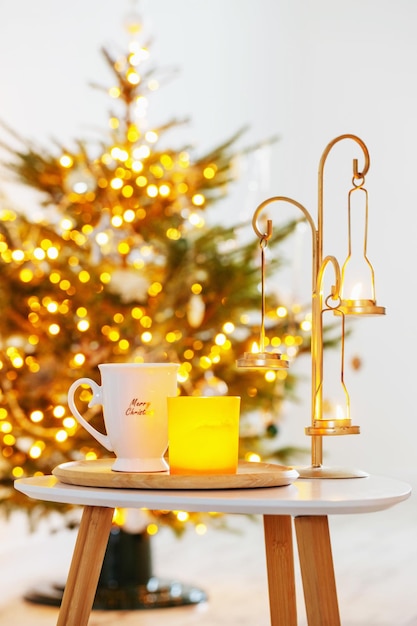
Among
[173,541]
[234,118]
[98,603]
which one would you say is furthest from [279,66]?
[98,603]

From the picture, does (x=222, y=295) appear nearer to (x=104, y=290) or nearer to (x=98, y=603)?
(x=104, y=290)

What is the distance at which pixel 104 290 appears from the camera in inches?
89.8

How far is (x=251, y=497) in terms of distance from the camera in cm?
79

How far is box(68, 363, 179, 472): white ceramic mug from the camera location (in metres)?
0.92

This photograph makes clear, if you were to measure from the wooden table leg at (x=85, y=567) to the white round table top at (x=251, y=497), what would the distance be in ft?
0.17

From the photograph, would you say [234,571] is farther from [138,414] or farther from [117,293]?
[138,414]

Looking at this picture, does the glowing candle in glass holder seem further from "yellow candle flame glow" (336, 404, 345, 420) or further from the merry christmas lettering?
"yellow candle flame glow" (336, 404, 345, 420)

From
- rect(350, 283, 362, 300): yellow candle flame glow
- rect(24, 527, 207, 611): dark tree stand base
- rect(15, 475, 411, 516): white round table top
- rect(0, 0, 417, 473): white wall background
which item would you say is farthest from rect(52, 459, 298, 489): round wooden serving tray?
rect(0, 0, 417, 473): white wall background

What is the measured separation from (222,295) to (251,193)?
2.06 meters

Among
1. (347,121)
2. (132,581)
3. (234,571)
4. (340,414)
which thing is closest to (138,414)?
(340,414)

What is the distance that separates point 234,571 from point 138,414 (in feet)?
6.78

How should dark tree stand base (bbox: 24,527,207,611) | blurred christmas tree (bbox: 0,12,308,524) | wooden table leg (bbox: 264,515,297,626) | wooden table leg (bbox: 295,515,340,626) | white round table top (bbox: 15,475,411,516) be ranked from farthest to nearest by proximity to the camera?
dark tree stand base (bbox: 24,527,207,611) → blurred christmas tree (bbox: 0,12,308,524) → wooden table leg (bbox: 264,515,297,626) → wooden table leg (bbox: 295,515,340,626) → white round table top (bbox: 15,475,411,516)

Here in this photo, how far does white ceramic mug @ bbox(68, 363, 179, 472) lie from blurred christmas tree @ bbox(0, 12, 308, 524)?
1.30 metres

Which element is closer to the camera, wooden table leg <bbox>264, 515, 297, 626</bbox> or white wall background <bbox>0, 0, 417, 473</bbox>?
wooden table leg <bbox>264, 515, 297, 626</bbox>
